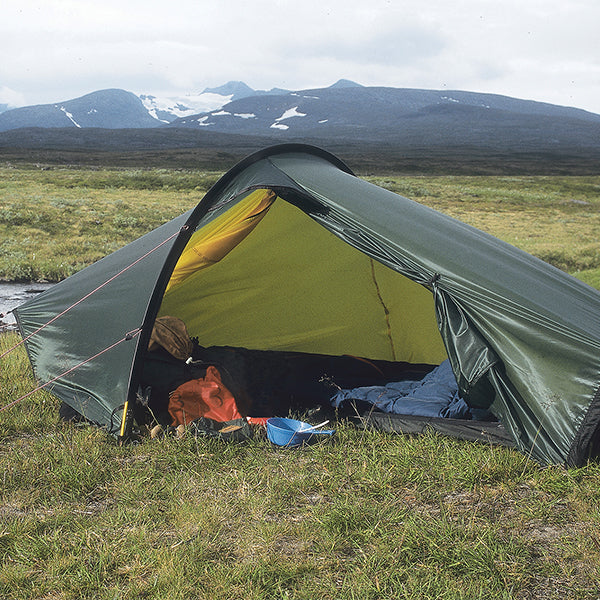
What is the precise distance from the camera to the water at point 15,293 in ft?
32.0

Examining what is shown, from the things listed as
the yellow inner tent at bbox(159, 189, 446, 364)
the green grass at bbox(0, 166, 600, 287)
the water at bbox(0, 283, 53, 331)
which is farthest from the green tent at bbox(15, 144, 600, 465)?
the green grass at bbox(0, 166, 600, 287)

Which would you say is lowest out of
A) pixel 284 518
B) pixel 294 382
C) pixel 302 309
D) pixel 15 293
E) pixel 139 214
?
pixel 15 293

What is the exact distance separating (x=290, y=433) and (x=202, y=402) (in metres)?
0.79

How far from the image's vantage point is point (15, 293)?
10734mm

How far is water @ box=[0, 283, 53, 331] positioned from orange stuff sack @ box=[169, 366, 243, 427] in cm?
600

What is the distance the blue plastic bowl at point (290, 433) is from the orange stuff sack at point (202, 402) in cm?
39

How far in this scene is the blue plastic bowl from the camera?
3740mm

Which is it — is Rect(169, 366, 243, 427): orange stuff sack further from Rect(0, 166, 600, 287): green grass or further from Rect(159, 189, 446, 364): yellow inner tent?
Rect(0, 166, 600, 287): green grass

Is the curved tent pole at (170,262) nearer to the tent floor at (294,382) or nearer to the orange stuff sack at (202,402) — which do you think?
the tent floor at (294,382)

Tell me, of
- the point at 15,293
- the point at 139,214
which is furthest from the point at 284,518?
the point at 139,214

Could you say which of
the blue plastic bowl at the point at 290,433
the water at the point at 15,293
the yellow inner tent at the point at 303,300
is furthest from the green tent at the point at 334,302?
the water at the point at 15,293

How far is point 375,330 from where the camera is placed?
5.66 metres

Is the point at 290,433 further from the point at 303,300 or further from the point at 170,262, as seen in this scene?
the point at 303,300

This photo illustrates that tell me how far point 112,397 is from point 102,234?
43.9 feet
